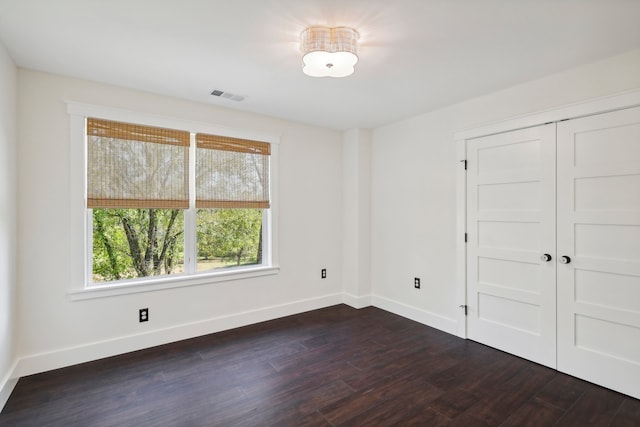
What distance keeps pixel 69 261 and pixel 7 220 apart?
571 millimetres

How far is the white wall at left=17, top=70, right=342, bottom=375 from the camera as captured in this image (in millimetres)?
2590

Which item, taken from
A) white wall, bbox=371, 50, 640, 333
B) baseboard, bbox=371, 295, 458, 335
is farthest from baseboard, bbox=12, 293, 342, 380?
white wall, bbox=371, 50, 640, 333

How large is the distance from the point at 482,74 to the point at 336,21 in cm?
145

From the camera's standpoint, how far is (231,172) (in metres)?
3.62

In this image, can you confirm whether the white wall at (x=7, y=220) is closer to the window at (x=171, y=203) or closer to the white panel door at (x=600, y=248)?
the window at (x=171, y=203)

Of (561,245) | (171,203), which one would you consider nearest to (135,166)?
(171,203)

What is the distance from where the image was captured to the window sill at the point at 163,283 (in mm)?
2807

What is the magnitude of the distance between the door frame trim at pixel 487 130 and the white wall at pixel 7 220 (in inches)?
151

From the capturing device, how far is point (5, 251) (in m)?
2.27

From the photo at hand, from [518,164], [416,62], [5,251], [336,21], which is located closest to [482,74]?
[416,62]

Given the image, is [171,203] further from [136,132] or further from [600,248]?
[600,248]

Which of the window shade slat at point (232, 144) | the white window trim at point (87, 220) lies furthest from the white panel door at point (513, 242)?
the white window trim at point (87, 220)

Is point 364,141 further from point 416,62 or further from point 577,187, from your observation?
point 577,187

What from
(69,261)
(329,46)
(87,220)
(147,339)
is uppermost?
(329,46)
